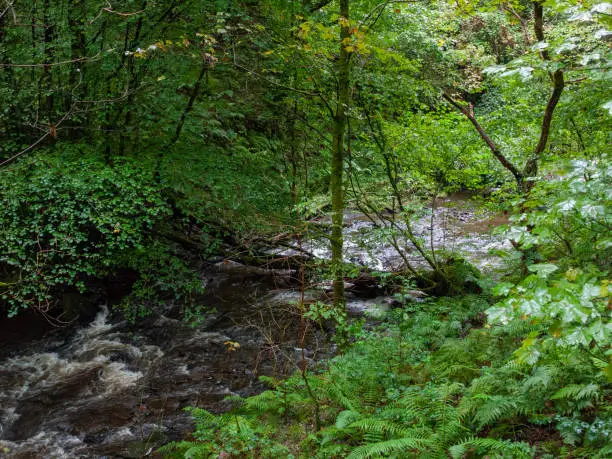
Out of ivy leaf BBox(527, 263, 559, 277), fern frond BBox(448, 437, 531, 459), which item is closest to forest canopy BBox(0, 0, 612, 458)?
fern frond BBox(448, 437, 531, 459)

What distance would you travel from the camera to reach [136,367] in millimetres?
8633

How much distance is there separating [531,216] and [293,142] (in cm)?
785

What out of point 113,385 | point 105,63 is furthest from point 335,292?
point 105,63

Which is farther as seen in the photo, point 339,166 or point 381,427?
point 339,166

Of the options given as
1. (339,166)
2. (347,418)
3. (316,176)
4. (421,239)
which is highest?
(339,166)

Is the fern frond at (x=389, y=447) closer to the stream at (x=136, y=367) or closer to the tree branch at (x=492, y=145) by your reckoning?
the stream at (x=136, y=367)

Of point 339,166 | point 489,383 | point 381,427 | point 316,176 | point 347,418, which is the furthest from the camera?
point 316,176

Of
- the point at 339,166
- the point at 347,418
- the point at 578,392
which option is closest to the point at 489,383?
the point at 578,392

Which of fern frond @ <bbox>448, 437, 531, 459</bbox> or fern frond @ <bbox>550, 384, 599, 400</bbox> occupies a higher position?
fern frond @ <bbox>550, 384, 599, 400</bbox>

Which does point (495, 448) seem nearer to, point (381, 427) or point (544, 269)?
point (381, 427)

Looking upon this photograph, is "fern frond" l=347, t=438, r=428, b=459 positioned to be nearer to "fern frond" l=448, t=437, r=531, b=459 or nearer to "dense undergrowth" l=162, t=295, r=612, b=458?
"dense undergrowth" l=162, t=295, r=612, b=458

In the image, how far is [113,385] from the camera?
8.05m

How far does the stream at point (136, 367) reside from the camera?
21.8 ft

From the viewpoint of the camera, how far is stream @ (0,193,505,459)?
6.66 meters
